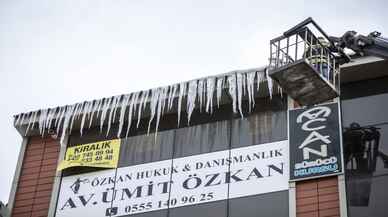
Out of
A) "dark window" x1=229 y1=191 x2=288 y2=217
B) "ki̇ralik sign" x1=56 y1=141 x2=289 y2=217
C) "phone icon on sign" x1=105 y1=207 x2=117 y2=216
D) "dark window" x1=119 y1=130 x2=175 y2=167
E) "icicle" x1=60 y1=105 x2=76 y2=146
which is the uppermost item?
"icicle" x1=60 y1=105 x2=76 y2=146

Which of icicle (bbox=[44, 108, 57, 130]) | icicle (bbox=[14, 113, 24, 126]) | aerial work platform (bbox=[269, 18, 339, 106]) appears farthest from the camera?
icicle (bbox=[14, 113, 24, 126])

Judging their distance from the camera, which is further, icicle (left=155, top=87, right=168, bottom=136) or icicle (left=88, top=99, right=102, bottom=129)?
A: icicle (left=88, top=99, right=102, bottom=129)

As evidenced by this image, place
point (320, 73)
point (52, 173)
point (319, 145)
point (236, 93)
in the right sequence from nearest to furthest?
1. point (320, 73)
2. point (319, 145)
3. point (236, 93)
4. point (52, 173)

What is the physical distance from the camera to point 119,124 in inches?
762

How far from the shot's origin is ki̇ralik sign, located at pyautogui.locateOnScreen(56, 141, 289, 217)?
1697 centimetres

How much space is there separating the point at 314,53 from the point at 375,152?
216cm

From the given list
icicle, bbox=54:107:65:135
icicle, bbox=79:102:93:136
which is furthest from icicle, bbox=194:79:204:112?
icicle, bbox=54:107:65:135

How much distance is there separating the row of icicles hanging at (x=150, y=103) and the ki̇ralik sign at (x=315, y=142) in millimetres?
1024

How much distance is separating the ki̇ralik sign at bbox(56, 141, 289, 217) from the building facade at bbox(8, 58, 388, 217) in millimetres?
24

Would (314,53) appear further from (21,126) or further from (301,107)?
(21,126)

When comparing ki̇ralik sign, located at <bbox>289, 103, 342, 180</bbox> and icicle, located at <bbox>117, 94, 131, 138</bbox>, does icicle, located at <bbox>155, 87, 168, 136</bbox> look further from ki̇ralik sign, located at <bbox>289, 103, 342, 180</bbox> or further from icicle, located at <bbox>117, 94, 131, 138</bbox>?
ki̇ralik sign, located at <bbox>289, 103, 342, 180</bbox>

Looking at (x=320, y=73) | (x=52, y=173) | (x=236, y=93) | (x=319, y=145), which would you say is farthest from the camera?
(x=52, y=173)

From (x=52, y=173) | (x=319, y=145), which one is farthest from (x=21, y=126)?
(x=319, y=145)

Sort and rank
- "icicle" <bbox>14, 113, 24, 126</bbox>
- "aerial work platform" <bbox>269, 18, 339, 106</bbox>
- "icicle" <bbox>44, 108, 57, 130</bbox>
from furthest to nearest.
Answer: "icicle" <bbox>14, 113, 24, 126</bbox>, "icicle" <bbox>44, 108, 57, 130</bbox>, "aerial work platform" <bbox>269, 18, 339, 106</bbox>
